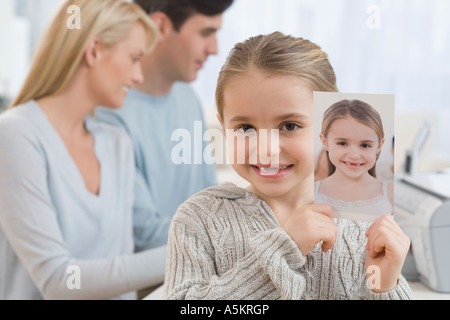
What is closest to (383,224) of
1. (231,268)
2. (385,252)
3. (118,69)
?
(385,252)

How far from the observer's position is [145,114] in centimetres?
87

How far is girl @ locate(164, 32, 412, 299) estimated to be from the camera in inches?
16.5

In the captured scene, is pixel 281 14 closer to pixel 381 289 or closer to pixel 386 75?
pixel 386 75

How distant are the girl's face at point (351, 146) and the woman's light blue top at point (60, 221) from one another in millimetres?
348

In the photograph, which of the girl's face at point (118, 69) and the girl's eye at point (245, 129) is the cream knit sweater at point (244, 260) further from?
the girl's face at point (118, 69)

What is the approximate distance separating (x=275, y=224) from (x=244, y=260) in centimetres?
4

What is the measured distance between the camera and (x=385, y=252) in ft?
1.39

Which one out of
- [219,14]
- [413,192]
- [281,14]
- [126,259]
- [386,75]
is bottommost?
[126,259]

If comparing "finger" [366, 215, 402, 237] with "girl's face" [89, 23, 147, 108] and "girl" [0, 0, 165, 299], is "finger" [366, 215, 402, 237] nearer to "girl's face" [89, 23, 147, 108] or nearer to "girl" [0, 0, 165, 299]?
"girl" [0, 0, 165, 299]

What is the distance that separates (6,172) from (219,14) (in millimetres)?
425

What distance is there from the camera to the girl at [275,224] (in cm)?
42

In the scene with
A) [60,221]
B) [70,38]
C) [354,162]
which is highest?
[70,38]

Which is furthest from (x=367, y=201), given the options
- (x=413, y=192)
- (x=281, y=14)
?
(x=281, y=14)

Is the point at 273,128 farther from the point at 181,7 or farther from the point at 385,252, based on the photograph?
the point at 181,7
